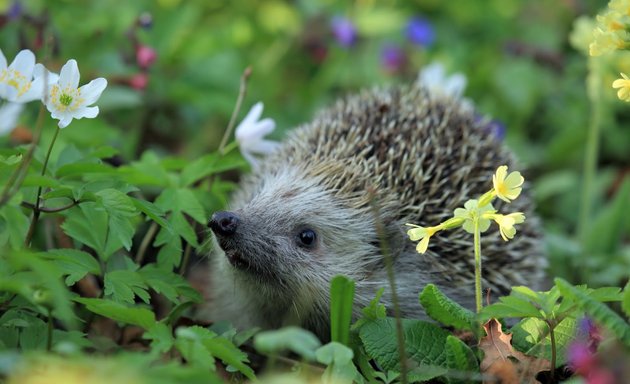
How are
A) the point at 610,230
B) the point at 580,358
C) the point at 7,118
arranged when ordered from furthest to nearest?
the point at 610,230 < the point at 7,118 < the point at 580,358

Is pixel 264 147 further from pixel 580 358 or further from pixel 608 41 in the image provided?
pixel 580 358

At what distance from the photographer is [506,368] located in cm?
206

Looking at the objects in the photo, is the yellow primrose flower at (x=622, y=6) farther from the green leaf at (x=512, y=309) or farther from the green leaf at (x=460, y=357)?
the green leaf at (x=460, y=357)

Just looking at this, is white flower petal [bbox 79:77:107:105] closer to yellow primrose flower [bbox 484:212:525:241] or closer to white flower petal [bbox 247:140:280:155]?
white flower petal [bbox 247:140:280:155]

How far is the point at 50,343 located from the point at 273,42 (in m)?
3.47

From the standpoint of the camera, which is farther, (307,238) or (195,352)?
(307,238)

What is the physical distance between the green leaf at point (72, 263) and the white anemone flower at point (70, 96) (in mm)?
366

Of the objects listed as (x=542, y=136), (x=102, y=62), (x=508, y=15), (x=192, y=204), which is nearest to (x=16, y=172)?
(x=192, y=204)

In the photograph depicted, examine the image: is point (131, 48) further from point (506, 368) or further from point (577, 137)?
point (506, 368)

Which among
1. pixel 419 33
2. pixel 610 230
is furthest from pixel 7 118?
pixel 419 33

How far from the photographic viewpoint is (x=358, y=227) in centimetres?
289

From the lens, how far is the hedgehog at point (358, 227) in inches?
108

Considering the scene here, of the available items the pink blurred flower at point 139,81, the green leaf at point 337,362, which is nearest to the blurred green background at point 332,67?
the pink blurred flower at point 139,81

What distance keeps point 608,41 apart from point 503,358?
3.11ft
